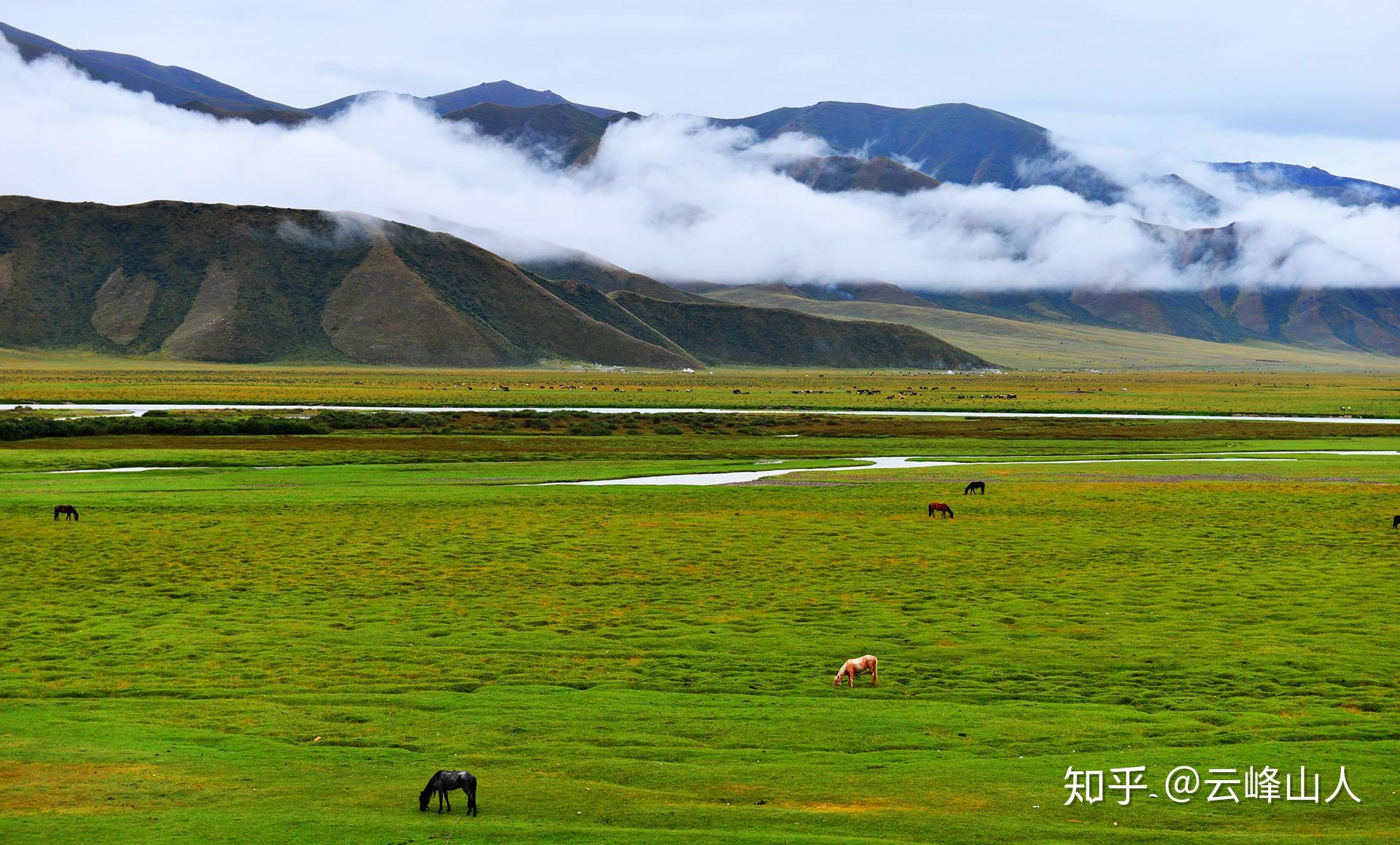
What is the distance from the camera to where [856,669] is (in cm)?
2162

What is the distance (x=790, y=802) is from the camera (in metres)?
15.5

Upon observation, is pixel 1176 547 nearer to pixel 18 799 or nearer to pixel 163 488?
pixel 18 799

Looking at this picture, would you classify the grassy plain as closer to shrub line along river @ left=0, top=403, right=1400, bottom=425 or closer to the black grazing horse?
shrub line along river @ left=0, top=403, right=1400, bottom=425

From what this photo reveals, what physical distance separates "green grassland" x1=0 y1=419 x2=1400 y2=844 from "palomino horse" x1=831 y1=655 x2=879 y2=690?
309mm

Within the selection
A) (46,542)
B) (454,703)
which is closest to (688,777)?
(454,703)

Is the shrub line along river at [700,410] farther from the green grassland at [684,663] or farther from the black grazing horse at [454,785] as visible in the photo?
the black grazing horse at [454,785]

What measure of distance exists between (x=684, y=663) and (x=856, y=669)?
3.35 m

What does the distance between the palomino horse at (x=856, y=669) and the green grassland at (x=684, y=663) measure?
309 millimetres

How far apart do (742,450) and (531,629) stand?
5177 centimetres

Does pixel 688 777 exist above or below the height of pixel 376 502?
above

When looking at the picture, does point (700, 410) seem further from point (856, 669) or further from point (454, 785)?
point (454, 785)

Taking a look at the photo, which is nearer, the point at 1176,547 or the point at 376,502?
the point at 1176,547

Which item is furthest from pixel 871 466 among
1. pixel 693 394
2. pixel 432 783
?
pixel 693 394

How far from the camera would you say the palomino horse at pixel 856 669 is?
2141cm
